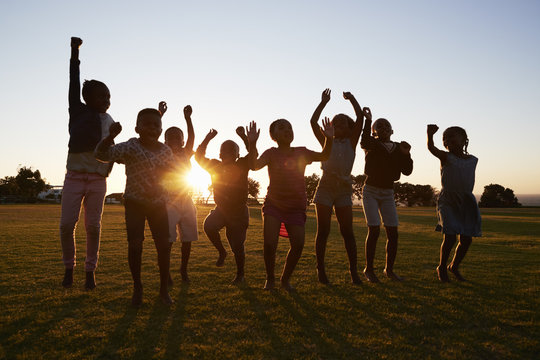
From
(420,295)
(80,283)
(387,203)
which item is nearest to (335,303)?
(420,295)

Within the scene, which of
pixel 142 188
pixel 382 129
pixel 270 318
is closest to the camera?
pixel 270 318

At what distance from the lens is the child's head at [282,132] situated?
4.54 metres

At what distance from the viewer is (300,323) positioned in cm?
309

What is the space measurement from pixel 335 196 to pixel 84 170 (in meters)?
2.93

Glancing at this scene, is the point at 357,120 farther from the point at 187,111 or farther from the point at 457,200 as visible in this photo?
the point at 187,111

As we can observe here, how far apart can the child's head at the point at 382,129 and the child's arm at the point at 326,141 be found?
4.12ft

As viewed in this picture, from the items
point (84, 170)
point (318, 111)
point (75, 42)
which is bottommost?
point (84, 170)

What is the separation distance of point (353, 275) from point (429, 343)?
2037 mm

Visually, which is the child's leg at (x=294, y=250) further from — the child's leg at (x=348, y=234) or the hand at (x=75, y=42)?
the hand at (x=75, y=42)

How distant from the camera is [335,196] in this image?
4.85 meters

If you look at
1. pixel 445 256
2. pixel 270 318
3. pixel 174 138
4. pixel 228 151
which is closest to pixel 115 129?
pixel 174 138

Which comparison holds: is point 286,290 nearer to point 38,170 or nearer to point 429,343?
point 429,343

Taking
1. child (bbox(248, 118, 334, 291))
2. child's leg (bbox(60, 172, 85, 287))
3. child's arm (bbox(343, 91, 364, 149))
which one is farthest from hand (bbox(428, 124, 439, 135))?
child's leg (bbox(60, 172, 85, 287))

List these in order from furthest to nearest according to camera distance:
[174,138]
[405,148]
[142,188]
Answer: [405,148] → [174,138] → [142,188]
